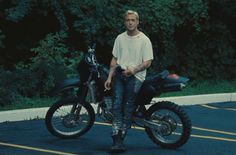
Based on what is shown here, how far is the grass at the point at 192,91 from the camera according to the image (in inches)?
480

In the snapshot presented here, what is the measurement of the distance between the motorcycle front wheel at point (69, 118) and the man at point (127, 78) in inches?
35.7

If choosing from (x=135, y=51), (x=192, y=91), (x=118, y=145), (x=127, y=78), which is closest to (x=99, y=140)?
(x=118, y=145)

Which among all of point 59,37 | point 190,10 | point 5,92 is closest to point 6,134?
point 5,92

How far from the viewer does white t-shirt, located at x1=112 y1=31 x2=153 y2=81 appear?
338 inches

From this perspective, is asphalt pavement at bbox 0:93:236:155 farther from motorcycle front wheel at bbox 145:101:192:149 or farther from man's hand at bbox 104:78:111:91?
man's hand at bbox 104:78:111:91

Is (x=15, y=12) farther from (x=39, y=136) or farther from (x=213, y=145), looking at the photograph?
(x=213, y=145)

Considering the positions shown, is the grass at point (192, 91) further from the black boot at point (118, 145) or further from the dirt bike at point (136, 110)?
the black boot at point (118, 145)

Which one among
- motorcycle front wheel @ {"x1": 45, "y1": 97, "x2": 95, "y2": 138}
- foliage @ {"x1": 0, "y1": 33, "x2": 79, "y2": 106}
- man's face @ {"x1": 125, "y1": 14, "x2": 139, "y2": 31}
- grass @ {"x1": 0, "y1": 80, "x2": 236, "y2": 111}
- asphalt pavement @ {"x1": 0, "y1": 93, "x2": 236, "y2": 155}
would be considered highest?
man's face @ {"x1": 125, "y1": 14, "x2": 139, "y2": 31}

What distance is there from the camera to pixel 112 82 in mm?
8758

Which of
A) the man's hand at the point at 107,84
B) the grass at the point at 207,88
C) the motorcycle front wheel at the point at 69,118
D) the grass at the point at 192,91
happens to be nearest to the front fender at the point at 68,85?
the motorcycle front wheel at the point at 69,118

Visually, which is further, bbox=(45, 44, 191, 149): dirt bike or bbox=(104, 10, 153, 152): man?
bbox=(45, 44, 191, 149): dirt bike

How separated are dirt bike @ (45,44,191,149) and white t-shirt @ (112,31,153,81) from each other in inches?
→ 12.7

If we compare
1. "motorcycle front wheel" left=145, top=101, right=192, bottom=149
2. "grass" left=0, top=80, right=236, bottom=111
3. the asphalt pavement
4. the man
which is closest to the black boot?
the man

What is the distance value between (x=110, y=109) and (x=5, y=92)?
13.2ft
